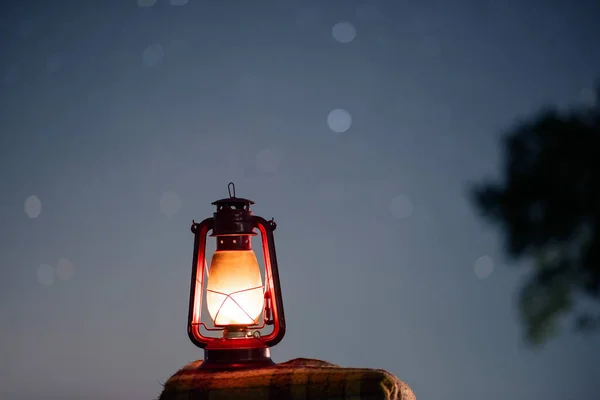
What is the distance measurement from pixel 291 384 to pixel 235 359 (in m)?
0.17

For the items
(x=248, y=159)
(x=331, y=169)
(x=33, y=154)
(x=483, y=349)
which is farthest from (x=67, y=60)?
(x=483, y=349)

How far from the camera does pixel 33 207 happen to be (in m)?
2.22

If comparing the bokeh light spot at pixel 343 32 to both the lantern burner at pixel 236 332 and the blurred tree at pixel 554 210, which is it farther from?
the lantern burner at pixel 236 332

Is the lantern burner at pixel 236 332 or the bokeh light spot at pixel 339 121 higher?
the bokeh light spot at pixel 339 121

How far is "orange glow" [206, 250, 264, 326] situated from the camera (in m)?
1.37

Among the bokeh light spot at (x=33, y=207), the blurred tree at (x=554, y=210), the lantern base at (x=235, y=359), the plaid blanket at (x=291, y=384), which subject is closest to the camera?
the plaid blanket at (x=291, y=384)

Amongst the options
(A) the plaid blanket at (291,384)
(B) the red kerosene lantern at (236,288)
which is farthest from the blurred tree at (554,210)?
(A) the plaid blanket at (291,384)

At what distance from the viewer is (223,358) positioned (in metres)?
1.34

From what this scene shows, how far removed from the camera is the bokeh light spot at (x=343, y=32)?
2266mm

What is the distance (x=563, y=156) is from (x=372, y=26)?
100 centimetres

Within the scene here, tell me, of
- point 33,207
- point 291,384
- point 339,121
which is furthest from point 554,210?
point 291,384

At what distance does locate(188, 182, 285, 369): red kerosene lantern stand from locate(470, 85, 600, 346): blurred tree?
1308 millimetres

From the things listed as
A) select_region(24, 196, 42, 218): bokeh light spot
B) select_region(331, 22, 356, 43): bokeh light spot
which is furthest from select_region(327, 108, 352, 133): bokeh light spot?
select_region(24, 196, 42, 218): bokeh light spot

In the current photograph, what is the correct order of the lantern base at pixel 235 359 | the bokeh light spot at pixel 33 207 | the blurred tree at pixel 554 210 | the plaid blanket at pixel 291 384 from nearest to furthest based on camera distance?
the plaid blanket at pixel 291 384
the lantern base at pixel 235 359
the bokeh light spot at pixel 33 207
the blurred tree at pixel 554 210
